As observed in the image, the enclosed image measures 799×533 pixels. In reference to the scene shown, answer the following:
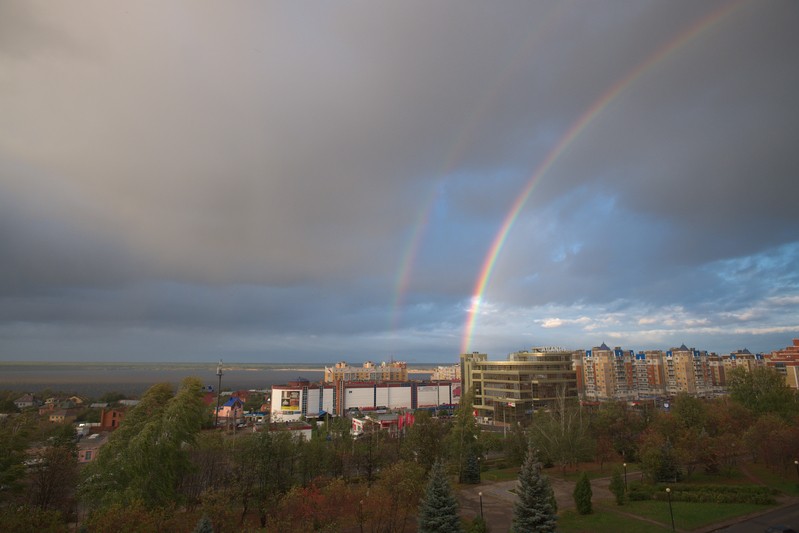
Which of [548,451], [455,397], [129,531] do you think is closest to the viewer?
[129,531]

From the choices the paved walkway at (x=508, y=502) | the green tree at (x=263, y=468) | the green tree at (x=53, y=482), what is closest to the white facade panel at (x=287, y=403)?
the green tree at (x=263, y=468)

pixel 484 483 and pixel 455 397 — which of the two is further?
pixel 455 397

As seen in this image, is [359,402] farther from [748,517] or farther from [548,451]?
[748,517]

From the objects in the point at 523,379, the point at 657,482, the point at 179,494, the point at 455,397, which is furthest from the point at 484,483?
the point at 455,397

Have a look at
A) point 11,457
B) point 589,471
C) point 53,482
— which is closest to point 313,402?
point 589,471

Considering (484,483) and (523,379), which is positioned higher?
(523,379)

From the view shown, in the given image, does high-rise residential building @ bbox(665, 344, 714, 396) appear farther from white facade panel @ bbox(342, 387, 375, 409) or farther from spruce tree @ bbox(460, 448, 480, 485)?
spruce tree @ bbox(460, 448, 480, 485)

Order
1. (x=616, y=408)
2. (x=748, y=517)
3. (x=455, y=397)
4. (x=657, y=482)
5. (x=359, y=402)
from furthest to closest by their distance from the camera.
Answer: (x=455, y=397) < (x=359, y=402) < (x=616, y=408) < (x=657, y=482) < (x=748, y=517)

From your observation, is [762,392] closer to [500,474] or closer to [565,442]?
[565,442]
